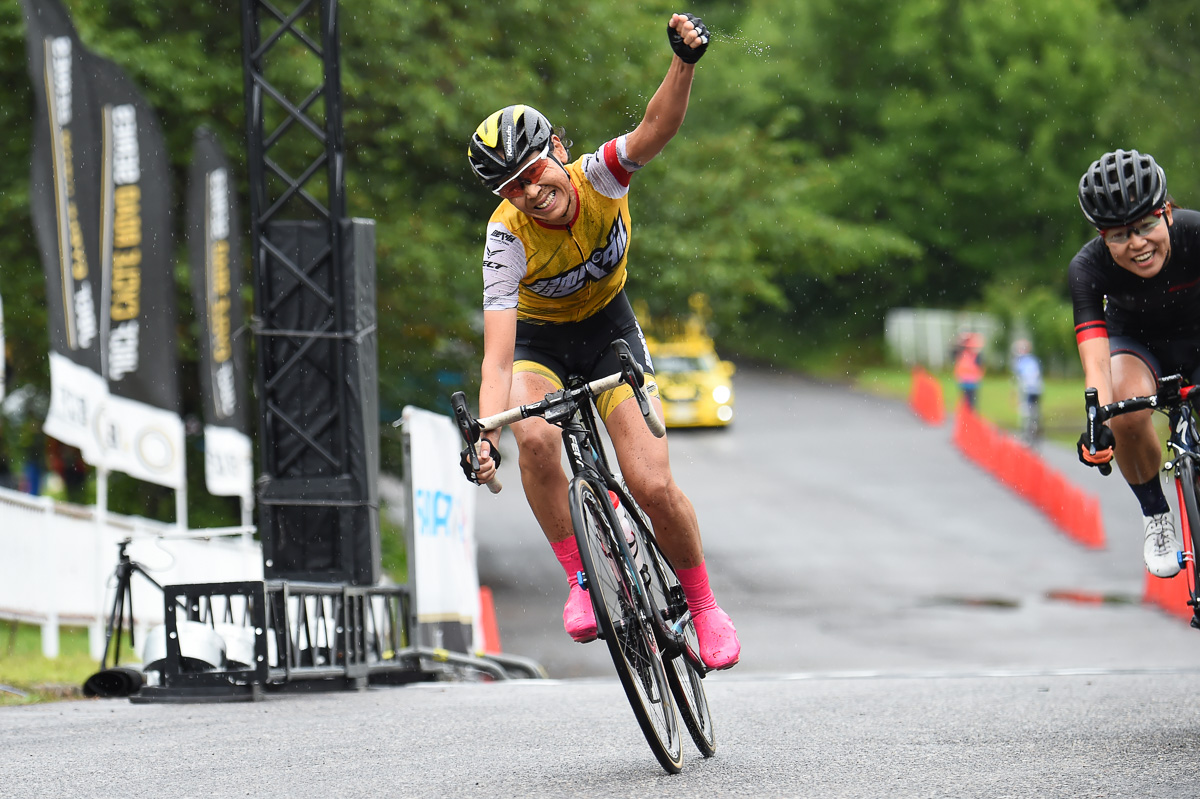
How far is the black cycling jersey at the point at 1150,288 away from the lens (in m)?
6.36

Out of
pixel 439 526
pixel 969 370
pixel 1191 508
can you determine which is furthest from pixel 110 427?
pixel 969 370

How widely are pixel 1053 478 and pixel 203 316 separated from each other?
54.3 feet

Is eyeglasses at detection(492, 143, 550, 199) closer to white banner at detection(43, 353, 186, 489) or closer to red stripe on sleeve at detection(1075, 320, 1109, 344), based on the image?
red stripe on sleeve at detection(1075, 320, 1109, 344)

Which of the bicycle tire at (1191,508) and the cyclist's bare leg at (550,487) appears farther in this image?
the bicycle tire at (1191,508)

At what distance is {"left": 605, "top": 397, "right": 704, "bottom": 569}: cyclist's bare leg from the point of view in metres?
5.90

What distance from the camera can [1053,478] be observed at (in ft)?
88.7

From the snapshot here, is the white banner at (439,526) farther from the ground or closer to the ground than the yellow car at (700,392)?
closer to the ground

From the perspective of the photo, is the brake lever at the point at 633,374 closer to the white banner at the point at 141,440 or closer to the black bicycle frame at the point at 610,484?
the black bicycle frame at the point at 610,484

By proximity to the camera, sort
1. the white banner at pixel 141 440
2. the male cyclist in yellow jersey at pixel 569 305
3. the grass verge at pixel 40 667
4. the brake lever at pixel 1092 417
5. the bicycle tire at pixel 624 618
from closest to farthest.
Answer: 1. the bicycle tire at pixel 624 618
2. the male cyclist in yellow jersey at pixel 569 305
3. the brake lever at pixel 1092 417
4. the grass verge at pixel 40 667
5. the white banner at pixel 141 440

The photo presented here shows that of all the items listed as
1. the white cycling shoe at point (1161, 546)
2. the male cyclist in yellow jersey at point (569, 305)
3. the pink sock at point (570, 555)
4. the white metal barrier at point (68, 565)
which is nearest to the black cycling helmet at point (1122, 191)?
the white cycling shoe at point (1161, 546)

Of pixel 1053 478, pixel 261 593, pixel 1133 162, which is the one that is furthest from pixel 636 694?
pixel 1053 478

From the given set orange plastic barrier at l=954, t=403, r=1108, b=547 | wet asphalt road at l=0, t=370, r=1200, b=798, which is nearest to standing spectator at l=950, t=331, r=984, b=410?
orange plastic barrier at l=954, t=403, r=1108, b=547

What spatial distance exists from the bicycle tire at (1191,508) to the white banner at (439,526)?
20.1 ft

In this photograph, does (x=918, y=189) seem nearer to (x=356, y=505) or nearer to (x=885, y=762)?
(x=356, y=505)
